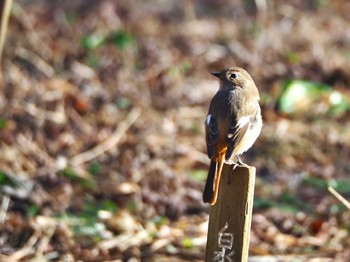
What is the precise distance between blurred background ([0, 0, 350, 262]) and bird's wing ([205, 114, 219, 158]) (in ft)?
4.62

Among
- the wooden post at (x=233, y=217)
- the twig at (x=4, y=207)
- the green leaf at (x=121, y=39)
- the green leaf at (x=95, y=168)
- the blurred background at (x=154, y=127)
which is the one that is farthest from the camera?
the green leaf at (x=121, y=39)

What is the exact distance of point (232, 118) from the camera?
180 inches

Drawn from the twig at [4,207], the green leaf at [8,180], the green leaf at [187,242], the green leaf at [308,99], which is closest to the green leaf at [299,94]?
the green leaf at [308,99]

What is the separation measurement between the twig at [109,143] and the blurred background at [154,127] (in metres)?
0.02

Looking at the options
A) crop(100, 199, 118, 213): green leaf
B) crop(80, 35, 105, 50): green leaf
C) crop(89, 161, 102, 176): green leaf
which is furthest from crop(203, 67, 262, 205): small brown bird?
crop(80, 35, 105, 50): green leaf

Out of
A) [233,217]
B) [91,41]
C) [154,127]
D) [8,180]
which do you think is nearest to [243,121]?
[233,217]

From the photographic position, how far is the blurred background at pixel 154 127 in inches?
234

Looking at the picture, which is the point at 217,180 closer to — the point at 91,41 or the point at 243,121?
the point at 243,121

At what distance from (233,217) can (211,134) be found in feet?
3.04

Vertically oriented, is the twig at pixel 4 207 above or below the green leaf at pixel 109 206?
below

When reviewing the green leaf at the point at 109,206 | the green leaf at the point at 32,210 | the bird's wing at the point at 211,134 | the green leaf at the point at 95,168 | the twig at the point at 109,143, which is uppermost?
the twig at the point at 109,143

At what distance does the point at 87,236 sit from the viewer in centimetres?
580

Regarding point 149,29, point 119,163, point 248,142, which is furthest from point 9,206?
point 149,29

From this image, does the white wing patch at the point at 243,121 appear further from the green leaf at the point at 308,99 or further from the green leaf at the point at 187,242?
the green leaf at the point at 308,99
